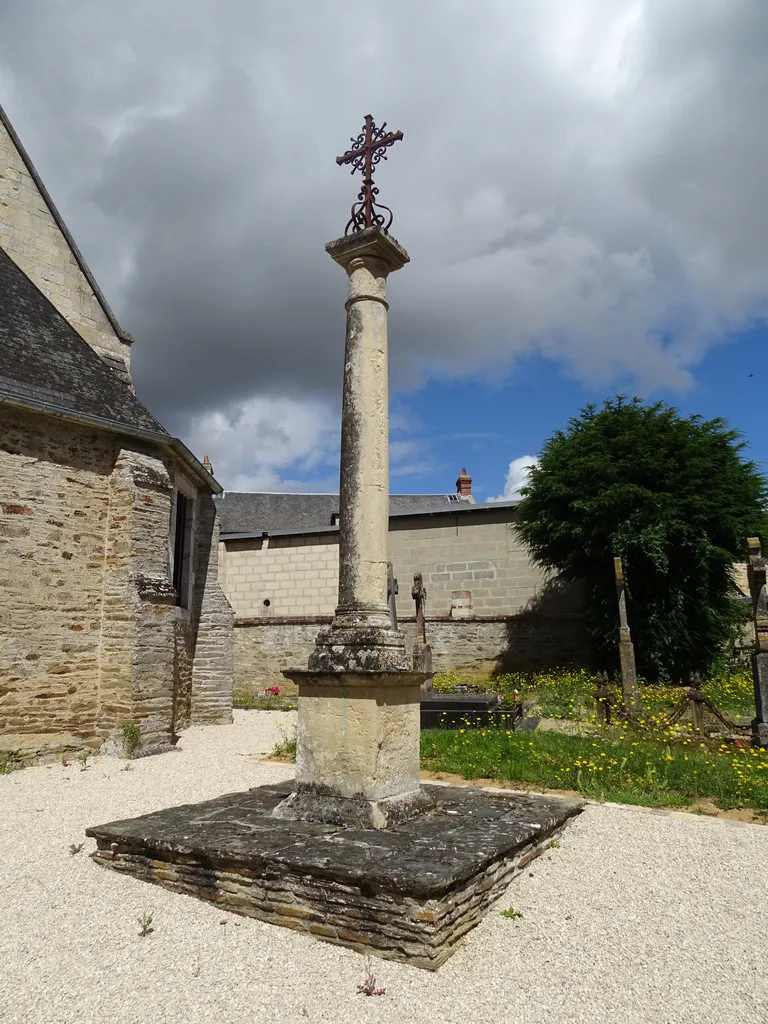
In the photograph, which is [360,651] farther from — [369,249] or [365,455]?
[369,249]

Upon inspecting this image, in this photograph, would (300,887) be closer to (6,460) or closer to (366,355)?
(366,355)

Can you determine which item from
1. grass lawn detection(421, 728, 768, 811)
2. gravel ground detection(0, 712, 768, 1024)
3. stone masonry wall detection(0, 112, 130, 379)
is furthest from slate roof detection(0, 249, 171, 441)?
grass lawn detection(421, 728, 768, 811)

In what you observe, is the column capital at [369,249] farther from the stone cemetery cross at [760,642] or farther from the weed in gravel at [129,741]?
the stone cemetery cross at [760,642]

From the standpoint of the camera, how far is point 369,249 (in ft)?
17.7

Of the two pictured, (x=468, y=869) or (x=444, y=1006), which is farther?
(x=468, y=869)

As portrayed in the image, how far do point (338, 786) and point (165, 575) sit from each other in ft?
19.6

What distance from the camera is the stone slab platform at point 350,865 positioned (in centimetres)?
331

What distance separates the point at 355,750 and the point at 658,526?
1129cm

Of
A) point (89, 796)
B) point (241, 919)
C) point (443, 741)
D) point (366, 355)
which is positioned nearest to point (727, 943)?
point (241, 919)

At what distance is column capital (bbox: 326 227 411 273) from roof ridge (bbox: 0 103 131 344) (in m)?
8.01

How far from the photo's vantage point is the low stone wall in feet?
53.7

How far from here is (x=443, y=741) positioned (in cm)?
845

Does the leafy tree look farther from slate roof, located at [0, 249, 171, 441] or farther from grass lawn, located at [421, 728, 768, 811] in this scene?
slate roof, located at [0, 249, 171, 441]

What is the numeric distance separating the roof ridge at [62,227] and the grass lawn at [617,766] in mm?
9028
